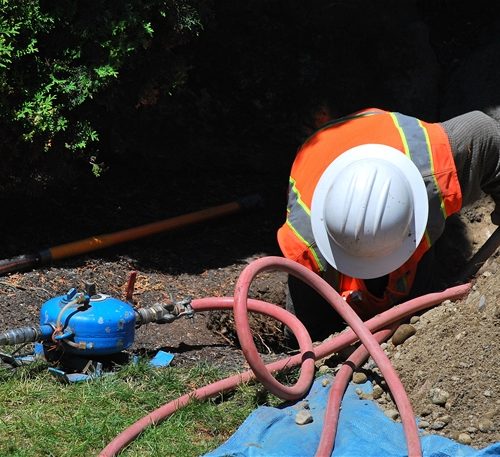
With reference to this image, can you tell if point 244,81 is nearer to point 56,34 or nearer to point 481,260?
point 56,34

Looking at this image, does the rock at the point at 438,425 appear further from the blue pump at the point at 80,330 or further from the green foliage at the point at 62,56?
the green foliage at the point at 62,56

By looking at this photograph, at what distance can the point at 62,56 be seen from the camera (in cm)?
504

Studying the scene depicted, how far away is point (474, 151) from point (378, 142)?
18.8 inches

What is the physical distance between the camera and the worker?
15.1 feet

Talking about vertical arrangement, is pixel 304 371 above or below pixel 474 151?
below

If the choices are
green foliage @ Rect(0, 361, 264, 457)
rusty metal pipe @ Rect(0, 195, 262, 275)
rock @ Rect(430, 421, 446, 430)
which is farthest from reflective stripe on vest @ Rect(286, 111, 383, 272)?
rock @ Rect(430, 421, 446, 430)

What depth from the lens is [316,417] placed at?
3799 mm

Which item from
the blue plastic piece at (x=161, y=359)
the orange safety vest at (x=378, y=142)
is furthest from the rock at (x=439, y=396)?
the blue plastic piece at (x=161, y=359)

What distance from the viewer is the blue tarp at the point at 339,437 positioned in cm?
351

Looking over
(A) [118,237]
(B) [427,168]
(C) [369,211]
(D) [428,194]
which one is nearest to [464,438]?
(C) [369,211]

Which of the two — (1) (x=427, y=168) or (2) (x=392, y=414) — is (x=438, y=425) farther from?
(1) (x=427, y=168)

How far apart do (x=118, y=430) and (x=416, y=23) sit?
4.21 m

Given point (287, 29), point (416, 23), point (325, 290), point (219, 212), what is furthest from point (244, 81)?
point (325, 290)

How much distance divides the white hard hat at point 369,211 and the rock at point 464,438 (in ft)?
4.09
